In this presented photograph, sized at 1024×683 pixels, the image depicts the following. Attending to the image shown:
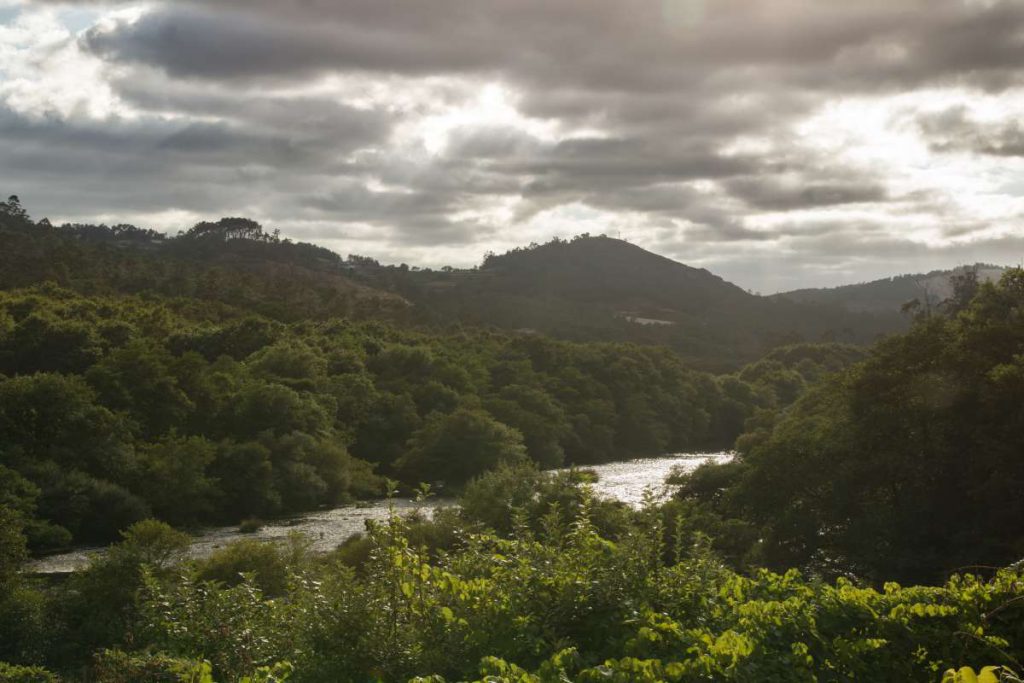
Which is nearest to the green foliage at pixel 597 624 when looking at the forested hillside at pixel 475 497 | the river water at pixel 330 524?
the forested hillside at pixel 475 497

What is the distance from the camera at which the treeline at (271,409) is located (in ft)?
154

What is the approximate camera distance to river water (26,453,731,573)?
1547 inches

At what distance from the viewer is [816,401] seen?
54.0 metres

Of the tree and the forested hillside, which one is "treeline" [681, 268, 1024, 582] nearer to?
the forested hillside

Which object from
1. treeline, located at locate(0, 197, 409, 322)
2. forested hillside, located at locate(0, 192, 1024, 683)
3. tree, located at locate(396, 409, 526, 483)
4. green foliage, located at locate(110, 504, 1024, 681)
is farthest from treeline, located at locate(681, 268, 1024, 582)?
treeline, located at locate(0, 197, 409, 322)

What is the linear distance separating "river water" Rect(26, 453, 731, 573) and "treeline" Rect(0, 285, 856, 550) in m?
1.83

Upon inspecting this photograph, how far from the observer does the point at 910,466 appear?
105 ft

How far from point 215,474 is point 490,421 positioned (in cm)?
2120

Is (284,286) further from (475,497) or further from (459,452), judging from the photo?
(475,497)

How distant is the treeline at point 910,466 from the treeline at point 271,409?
2182 cm

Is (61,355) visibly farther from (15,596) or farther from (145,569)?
(145,569)

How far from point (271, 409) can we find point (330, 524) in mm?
13390

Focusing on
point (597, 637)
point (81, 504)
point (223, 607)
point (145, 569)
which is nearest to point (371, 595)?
point (597, 637)

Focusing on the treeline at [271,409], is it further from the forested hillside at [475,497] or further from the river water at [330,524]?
the river water at [330,524]
